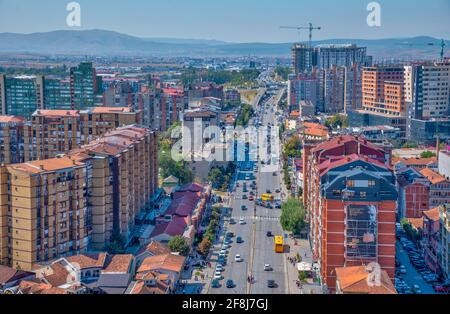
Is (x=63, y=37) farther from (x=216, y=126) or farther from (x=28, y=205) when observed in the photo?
(x=28, y=205)

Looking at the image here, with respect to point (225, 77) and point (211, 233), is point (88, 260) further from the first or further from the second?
point (225, 77)

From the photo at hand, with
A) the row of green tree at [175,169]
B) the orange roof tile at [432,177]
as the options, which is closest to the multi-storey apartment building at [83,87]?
the row of green tree at [175,169]

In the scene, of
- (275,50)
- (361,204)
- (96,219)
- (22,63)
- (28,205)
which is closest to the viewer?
(361,204)

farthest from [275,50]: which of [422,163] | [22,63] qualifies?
[422,163]

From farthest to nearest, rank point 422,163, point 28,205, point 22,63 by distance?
point 22,63
point 422,163
point 28,205

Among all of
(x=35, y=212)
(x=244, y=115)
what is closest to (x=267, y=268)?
(x=35, y=212)
